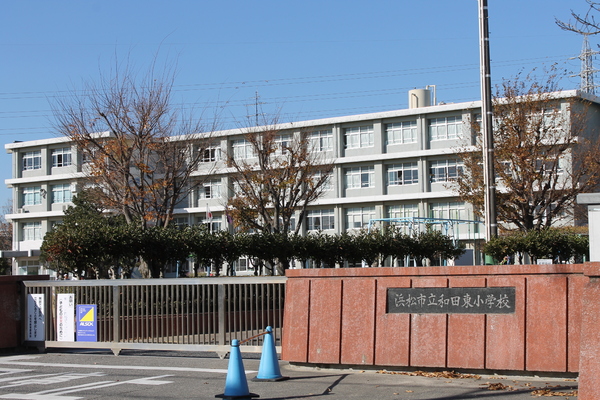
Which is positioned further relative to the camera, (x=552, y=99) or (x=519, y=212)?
(x=519, y=212)

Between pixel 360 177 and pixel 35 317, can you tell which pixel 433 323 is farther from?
pixel 360 177

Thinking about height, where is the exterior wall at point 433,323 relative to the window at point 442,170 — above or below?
below

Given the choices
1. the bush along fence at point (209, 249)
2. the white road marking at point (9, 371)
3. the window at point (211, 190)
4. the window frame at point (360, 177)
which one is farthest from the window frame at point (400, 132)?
the white road marking at point (9, 371)

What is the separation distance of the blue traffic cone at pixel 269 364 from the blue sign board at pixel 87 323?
207 inches

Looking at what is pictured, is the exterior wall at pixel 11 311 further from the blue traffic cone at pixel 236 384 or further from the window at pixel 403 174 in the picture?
the window at pixel 403 174

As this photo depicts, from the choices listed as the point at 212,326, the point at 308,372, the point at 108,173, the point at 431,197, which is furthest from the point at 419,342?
the point at 431,197

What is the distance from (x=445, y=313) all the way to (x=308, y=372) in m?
2.25

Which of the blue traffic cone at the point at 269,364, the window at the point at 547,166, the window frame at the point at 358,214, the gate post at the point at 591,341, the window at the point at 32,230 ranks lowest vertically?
the blue traffic cone at the point at 269,364

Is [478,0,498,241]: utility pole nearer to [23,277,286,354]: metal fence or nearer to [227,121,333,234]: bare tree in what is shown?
[23,277,286,354]: metal fence

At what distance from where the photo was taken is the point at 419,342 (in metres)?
10.2

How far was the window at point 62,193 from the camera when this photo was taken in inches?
2613

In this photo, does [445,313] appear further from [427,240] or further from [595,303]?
[427,240]

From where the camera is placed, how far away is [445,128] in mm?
54312

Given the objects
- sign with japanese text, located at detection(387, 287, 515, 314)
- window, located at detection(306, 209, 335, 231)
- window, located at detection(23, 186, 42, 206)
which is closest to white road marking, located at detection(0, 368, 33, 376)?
sign with japanese text, located at detection(387, 287, 515, 314)
